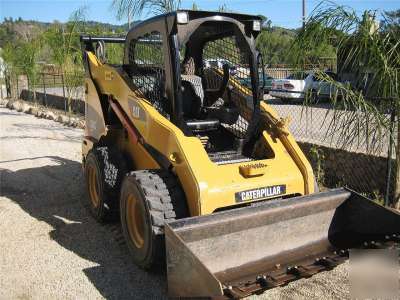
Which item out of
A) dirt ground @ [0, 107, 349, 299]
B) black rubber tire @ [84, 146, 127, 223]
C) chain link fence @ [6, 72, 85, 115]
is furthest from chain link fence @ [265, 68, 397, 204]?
chain link fence @ [6, 72, 85, 115]

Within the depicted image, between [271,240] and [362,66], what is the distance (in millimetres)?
2311

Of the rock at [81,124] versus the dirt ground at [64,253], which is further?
the rock at [81,124]

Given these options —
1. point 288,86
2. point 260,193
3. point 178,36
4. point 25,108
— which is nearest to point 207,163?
point 260,193

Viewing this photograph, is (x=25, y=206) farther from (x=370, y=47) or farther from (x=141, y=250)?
(x=370, y=47)

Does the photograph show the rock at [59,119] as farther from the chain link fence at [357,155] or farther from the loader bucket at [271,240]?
the loader bucket at [271,240]

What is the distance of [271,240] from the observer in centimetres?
386

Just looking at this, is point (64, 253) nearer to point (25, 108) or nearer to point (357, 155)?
point (357, 155)

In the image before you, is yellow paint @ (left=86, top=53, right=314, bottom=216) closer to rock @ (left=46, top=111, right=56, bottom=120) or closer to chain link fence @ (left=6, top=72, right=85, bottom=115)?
chain link fence @ (left=6, top=72, right=85, bottom=115)

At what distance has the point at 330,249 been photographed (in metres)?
4.04

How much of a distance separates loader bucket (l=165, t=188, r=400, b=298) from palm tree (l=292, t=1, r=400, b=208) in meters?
1.12

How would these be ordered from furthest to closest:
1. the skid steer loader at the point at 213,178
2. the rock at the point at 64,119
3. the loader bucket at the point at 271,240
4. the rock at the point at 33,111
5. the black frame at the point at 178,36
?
1. the rock at the point at 33,111
2. the rock at the point at 64,119
3. the black frame at the point at 178,36
4. the skid steer loader at the point at 213,178
5. the loader bucket at the point at 271,240

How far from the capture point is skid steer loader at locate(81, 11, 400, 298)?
3568 millimetres

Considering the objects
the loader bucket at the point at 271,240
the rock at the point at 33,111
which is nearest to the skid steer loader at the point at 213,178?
the loader bucket at the point at 271,240

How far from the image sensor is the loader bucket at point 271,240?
3209mm
